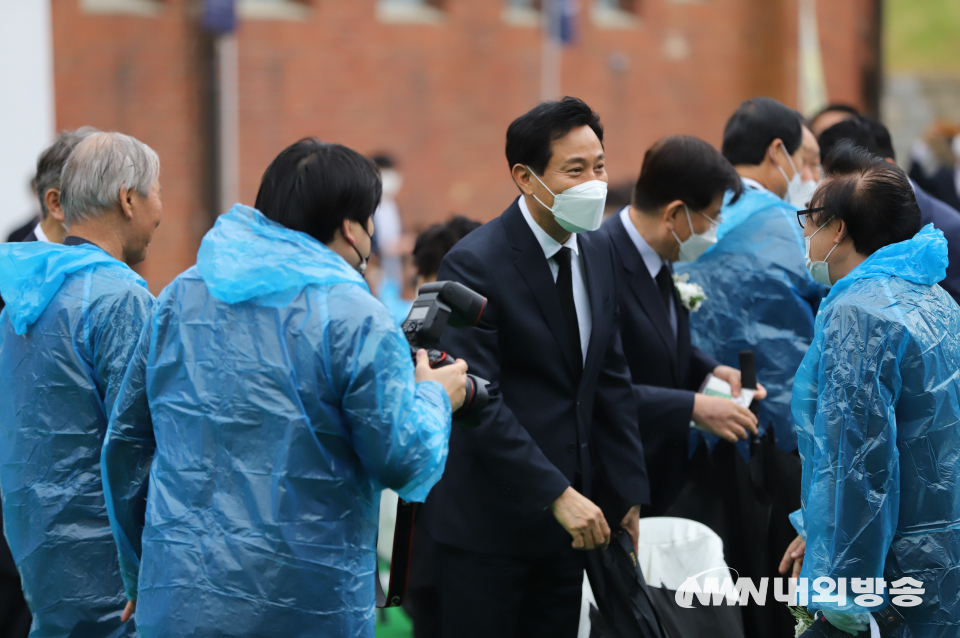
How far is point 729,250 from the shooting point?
382cm

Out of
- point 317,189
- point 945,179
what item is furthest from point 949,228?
point 945,179

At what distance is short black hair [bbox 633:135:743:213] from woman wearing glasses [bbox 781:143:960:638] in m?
1.19

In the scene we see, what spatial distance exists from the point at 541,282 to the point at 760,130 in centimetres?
172

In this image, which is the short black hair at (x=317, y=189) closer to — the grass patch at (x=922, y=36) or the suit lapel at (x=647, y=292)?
the suit lapel at (x=647, y=292)

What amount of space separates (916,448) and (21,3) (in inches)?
319

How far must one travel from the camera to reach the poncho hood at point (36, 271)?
262cm

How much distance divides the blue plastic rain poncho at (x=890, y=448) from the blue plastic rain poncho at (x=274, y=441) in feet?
3.00

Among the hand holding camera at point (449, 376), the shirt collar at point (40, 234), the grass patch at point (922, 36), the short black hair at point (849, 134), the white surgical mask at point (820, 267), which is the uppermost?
the grass patch at point (922, 36)

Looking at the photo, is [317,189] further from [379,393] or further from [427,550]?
[427,550]

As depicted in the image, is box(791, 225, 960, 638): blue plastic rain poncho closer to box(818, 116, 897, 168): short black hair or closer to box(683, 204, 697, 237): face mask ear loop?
box(683, 204, 697, 237): face mask ear loop

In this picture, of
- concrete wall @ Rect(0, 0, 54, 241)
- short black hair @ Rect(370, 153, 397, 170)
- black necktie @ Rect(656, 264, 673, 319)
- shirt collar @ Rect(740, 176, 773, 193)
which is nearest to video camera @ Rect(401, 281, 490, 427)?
black necktie @ Rect(656, 264, 673, 319)

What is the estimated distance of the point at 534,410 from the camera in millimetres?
2861

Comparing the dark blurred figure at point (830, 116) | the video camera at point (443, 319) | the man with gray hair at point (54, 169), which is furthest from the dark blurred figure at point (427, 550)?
the dark blurred figure at point (830, 116)

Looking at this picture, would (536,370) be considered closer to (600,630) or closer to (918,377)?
(600,630)
